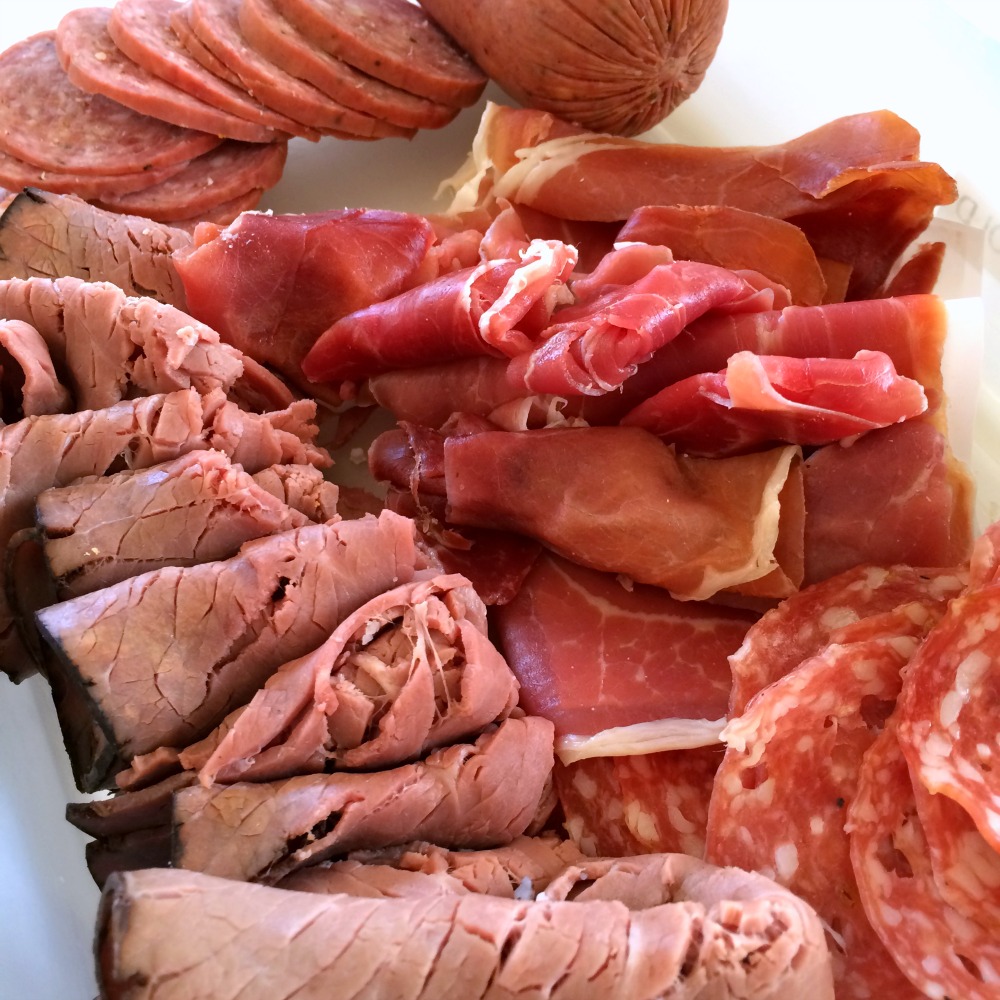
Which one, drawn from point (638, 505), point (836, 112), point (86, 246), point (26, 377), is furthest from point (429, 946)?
point (836, 112)

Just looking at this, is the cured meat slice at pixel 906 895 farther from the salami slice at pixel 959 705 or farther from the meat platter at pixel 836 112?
the meat platter at pixel 836 112

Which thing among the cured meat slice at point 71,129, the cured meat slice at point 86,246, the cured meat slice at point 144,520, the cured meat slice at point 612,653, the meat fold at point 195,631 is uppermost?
the cured meat slice at point 71,129

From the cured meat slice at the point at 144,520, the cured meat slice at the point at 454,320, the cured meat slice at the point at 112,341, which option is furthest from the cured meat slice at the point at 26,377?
the cured meat slice at the point at 454,320

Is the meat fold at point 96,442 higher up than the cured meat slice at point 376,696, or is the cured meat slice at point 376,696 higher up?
the meat fold at point 96,442

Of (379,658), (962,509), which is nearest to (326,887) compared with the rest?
(379,658)

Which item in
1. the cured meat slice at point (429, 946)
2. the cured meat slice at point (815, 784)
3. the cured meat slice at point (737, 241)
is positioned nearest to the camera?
the cured meat slice at point (429, 946)
